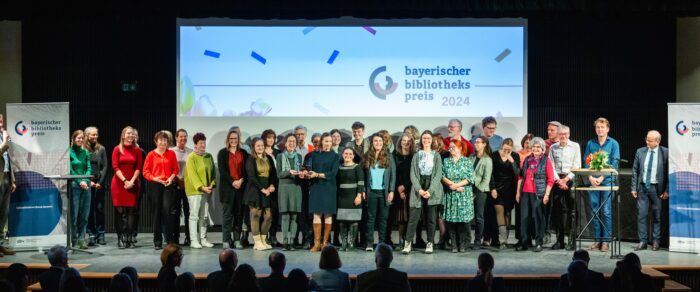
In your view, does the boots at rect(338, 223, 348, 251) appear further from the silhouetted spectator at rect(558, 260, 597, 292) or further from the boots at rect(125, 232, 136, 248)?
the silhouetted spectator at rect(558, 260, 597, 292)

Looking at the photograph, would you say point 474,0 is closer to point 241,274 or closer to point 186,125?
point 186,125

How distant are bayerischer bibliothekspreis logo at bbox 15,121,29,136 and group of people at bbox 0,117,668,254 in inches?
20.2

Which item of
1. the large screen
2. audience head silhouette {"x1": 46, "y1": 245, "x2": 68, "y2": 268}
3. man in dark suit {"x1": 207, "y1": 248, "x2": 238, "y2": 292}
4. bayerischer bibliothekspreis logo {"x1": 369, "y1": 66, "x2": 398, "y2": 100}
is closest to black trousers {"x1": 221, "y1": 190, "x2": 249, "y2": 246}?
the large screen

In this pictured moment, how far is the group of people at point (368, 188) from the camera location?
8234 millimetres

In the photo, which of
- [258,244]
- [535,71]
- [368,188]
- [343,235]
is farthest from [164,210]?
[535,71]

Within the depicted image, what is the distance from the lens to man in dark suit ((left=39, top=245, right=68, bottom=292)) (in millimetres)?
5109

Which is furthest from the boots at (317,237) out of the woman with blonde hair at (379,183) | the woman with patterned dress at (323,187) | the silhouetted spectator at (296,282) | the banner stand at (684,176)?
the banner stand at (684,176)

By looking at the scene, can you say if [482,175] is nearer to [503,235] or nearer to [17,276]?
[503,235]

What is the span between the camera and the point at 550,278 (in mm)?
6570

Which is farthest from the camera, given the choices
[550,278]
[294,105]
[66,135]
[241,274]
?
[294,105]

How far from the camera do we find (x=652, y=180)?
8.55m

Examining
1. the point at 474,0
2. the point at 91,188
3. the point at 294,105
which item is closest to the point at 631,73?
the point at 474,0

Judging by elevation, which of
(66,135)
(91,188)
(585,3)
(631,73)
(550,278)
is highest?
(585,3)

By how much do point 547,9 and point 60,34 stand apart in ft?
21.3
